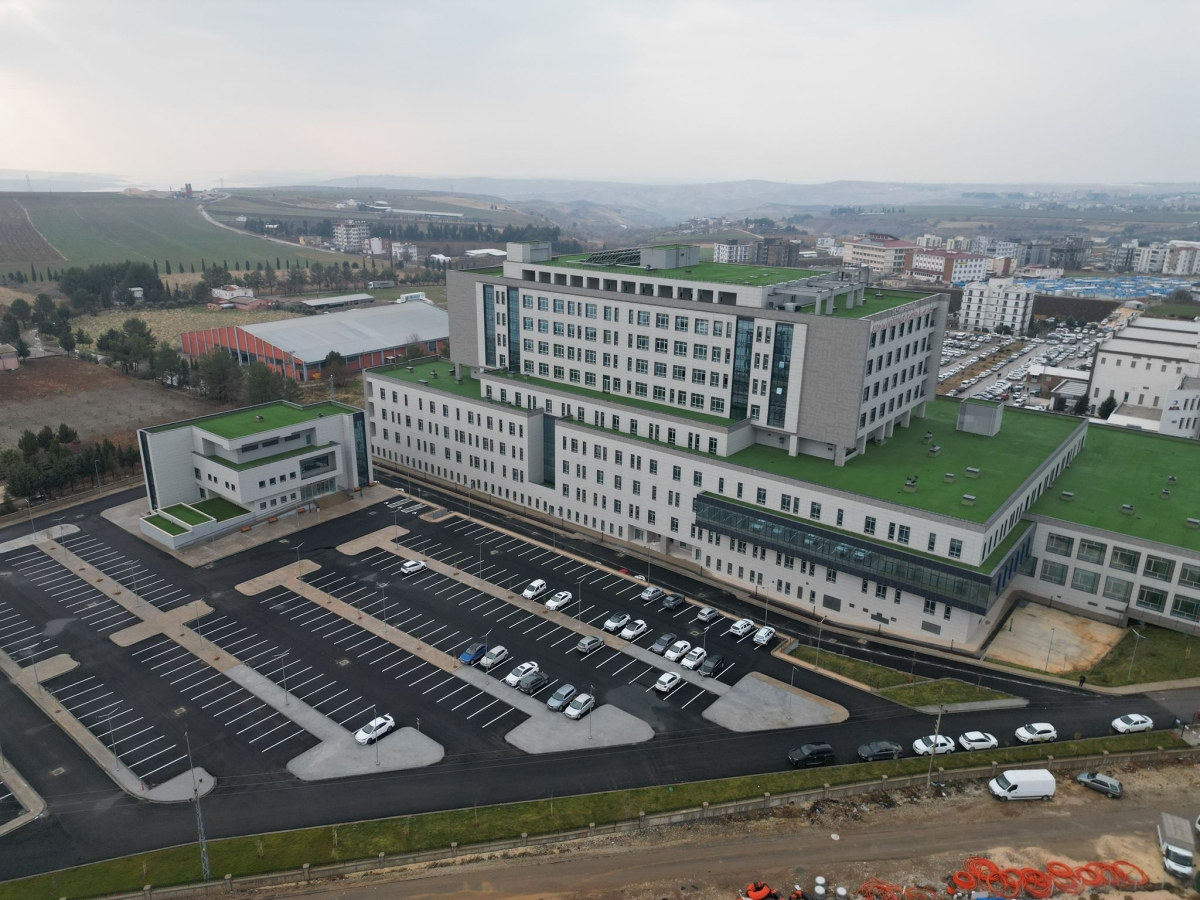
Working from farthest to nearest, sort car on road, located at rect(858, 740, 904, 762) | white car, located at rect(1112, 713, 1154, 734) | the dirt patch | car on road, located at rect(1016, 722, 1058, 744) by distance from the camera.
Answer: the dirt patch → white car, located at rect(1112, 713, 1154, 734) → car on road, located at rect(1016, 722, 1058, 744) → car on road, located at rect(858, 740, 904, 762)

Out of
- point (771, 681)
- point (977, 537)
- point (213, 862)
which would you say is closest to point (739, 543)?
point (771, 681)

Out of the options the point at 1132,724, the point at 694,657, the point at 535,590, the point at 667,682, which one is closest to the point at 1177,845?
the point at 1132,724

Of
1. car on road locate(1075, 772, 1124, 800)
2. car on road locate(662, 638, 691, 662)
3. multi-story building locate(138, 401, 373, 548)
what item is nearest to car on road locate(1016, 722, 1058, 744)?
car on road locate(1075, 772, 1124, 800)

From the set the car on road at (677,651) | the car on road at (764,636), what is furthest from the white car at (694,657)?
the car on road at (764,636)

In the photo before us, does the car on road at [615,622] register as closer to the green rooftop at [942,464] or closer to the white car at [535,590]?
the white car at [535,590]

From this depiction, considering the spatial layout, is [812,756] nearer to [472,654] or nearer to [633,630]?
[633,630]

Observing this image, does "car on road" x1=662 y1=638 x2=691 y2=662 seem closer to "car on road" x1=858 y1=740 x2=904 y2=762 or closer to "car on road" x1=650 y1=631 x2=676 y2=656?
"car on road" x1=650 y1=631 x2=676 y2=656
